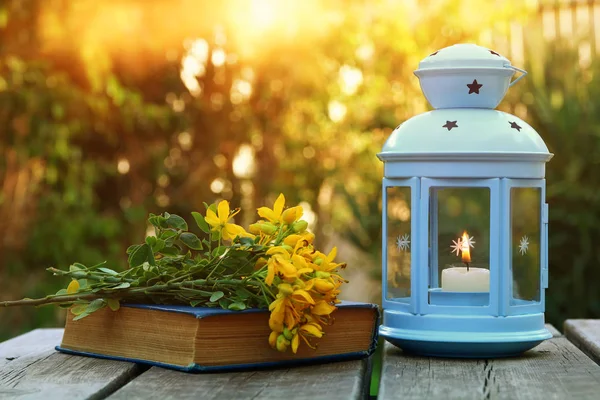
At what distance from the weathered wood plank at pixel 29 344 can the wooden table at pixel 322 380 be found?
1cm

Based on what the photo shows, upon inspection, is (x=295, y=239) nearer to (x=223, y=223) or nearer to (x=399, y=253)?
(x=223, y=223)

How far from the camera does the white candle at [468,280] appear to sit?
1683mm

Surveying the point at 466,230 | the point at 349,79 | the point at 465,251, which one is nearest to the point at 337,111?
the point at 349,79

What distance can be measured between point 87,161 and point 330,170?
156cm

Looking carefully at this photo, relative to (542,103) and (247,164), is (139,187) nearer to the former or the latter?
(247,164)

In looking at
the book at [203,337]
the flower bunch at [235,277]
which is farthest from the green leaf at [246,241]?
the book at [203,337]

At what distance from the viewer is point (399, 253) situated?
5.94 feet

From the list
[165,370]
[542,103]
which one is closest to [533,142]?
[165,370]

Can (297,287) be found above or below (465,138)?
below

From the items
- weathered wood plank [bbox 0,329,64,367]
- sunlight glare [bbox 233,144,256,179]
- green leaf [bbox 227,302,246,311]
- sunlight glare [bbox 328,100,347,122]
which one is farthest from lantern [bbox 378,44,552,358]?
sunlight glare [bbox 328,100,347,122]

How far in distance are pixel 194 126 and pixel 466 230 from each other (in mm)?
3759

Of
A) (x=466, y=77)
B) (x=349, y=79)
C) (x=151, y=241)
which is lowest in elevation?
(x=151, y=241)

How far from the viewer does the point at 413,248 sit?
5.52ft

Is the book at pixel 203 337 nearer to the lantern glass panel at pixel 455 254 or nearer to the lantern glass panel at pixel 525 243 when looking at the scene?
the lantern glass panel at pixel 455 254
